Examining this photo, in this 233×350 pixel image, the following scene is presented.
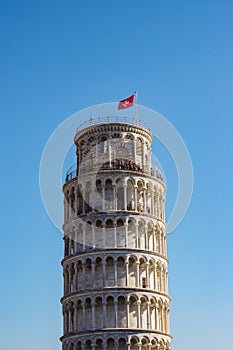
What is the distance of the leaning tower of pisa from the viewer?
6906 cm

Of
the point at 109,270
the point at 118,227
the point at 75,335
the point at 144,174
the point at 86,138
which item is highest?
the point at 86,138

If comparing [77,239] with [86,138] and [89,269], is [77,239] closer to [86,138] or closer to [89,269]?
[89,269]

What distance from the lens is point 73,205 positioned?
75750mm

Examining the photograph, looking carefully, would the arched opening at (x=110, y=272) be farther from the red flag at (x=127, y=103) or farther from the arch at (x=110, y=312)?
the red flag at (x=127, y=103)

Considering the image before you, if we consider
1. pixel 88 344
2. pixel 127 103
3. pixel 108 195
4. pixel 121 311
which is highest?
pixel 127 103

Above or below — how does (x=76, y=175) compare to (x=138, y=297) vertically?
above

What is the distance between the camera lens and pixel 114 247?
2800 inches

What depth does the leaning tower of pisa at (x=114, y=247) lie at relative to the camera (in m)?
69.1

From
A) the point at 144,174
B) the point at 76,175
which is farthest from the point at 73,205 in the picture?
the point at 144,174

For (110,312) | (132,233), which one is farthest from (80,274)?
(132,233)

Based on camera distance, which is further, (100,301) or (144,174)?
(144,174)

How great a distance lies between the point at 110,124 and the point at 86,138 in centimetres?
329

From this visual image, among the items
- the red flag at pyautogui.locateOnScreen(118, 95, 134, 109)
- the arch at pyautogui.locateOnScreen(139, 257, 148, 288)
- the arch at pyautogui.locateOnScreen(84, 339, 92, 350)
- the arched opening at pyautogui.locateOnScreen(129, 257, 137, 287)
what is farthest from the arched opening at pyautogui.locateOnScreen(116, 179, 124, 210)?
the arch at pyautogui.locateOnScreen(84, 339, 92, 350)

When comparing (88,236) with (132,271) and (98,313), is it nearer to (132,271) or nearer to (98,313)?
(132,271)
